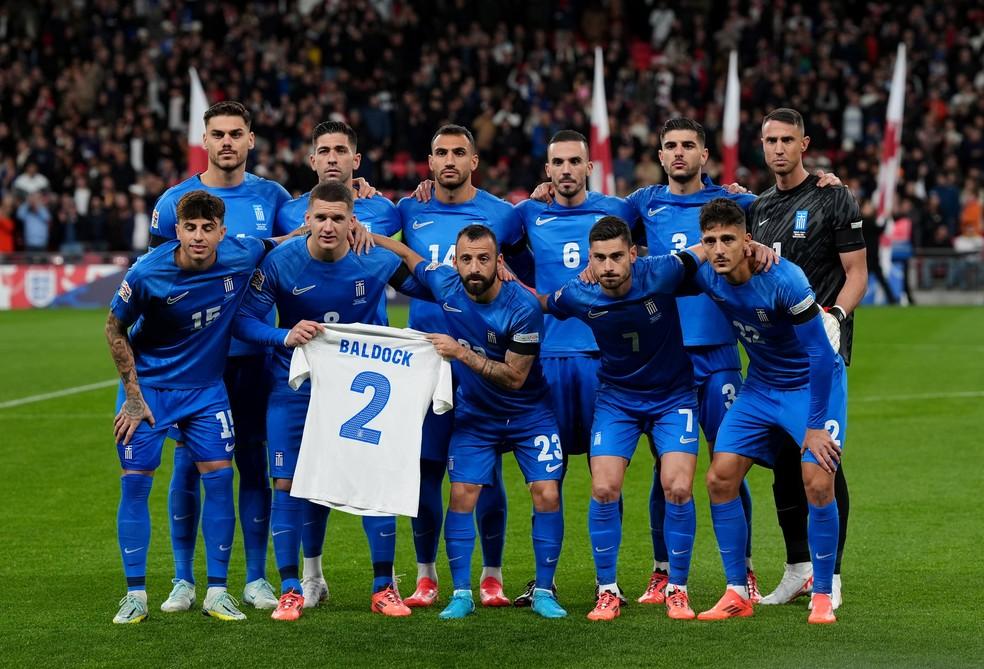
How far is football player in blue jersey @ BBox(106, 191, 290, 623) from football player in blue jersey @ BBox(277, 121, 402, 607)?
510 millimetres

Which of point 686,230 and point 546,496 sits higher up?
point 686,230

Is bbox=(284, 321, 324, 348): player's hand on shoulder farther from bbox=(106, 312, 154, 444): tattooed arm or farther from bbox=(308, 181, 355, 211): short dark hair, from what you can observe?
bbox=(106, 312, 154, 444): tattooed arm

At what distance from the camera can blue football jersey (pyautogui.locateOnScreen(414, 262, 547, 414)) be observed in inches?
296

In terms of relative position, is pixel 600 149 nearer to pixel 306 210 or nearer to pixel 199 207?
pixel 306 210

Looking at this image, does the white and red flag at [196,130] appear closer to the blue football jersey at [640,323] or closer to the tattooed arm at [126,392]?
the tattooed arm at [126,392]

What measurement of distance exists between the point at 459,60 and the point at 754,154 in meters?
7.17

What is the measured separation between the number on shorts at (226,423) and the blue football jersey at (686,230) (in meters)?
2.46

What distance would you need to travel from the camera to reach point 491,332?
7582mm

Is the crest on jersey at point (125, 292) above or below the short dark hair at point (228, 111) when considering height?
below

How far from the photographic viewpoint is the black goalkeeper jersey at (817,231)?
25.5ft

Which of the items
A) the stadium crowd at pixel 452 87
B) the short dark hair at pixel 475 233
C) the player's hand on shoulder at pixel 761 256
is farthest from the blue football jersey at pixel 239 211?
the stadium crowd at pixel 452 87

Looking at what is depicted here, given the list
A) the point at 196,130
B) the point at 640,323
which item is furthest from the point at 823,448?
the point at 196,130

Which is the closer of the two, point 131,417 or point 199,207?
point 199,207

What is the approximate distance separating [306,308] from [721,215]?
2.21 metres
